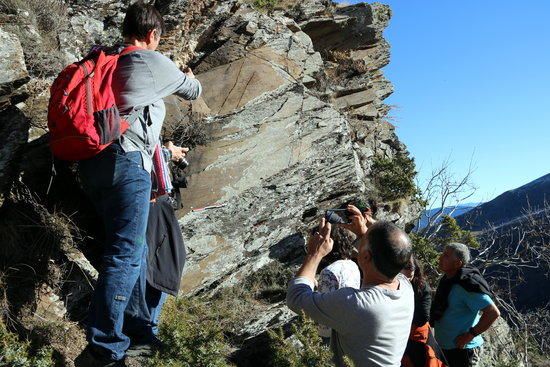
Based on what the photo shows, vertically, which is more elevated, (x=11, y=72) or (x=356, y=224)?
(x=11, y=72)

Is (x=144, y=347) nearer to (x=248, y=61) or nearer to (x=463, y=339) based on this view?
(x=463, y=339)

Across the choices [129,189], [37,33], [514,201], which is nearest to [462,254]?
[129,189]

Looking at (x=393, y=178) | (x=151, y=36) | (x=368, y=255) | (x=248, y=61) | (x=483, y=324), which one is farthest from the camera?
(x=393, y=178)

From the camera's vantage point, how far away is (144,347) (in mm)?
3406

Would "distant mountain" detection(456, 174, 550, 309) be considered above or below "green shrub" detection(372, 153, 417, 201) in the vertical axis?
below

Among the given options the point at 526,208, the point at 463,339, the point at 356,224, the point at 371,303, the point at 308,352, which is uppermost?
the point at 356,224

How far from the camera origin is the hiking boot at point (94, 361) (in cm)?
304

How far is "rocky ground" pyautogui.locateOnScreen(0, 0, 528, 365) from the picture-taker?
4.18 meters

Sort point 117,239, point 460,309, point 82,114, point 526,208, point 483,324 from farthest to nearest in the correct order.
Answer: point 526,208, point 460,309, point 483,324, point 117,239, point 82,114

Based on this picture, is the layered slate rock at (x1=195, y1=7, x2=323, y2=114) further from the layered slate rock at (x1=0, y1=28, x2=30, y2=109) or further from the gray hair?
the gray hair

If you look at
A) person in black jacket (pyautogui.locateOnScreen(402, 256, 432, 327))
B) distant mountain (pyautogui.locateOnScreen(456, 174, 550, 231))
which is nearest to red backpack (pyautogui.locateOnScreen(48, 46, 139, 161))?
person in black jacket (pyautogui.locateOnScreen(402, 256, 432, 327))

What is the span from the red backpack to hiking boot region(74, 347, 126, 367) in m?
1.28

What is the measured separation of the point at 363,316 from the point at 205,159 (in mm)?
3786

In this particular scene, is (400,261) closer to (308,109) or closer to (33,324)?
(33,324)
